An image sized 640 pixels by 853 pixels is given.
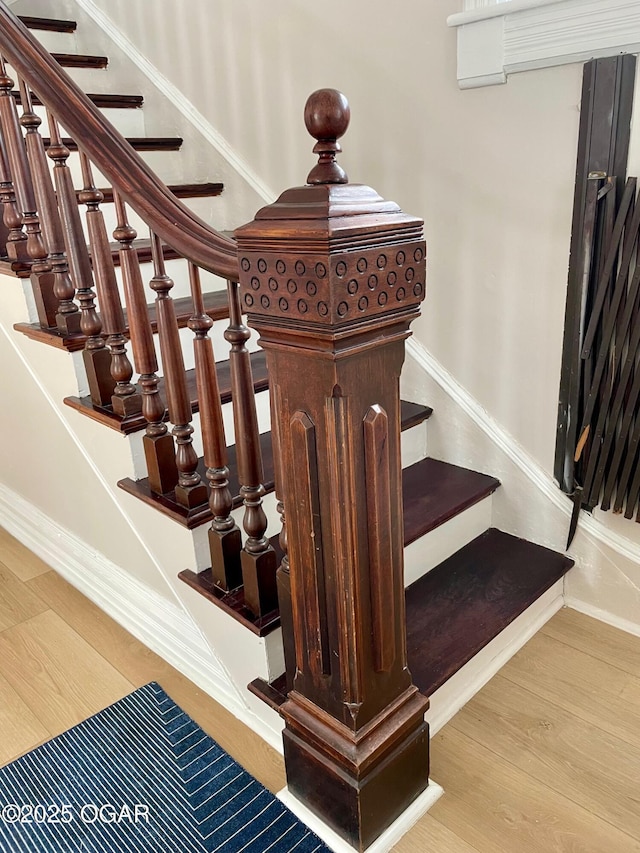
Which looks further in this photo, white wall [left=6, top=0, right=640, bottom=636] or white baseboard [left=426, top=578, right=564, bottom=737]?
white wall [left=6, top=0, right=640, bottom=636]

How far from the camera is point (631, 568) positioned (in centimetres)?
181

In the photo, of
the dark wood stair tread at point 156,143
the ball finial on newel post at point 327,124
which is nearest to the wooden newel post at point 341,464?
the ball finial on newel post at point 327,124

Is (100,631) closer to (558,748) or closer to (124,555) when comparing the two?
(124,555)

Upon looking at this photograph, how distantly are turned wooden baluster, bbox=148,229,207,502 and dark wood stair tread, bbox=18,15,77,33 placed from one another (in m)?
2.04

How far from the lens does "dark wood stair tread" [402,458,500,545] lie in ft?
6.02

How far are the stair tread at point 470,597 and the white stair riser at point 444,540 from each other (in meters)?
0.02

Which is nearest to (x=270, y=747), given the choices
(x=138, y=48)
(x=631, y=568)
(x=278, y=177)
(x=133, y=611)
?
(x=133, y=611)

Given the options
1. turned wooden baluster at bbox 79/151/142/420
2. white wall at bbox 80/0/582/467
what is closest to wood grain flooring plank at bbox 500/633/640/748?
white wall at bbox 80/0/582/467

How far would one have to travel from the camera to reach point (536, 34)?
1601mm

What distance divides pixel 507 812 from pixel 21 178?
1.87 metres

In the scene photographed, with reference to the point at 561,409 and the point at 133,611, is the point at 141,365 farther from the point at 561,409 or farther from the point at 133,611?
the point at 561,409

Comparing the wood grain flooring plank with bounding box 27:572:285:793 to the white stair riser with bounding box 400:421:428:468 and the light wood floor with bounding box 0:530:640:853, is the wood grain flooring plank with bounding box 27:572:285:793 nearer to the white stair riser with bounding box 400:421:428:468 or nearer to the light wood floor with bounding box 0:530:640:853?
the light wood floor with bounding box 0:530:640:853

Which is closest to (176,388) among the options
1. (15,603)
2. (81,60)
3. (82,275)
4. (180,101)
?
(82,275)

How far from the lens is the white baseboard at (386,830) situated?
1282 mm
